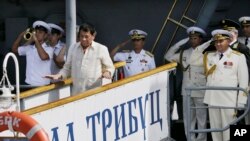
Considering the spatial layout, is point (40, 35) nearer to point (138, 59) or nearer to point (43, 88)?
point (138, 59)

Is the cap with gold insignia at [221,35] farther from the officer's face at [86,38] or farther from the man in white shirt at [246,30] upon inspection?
the officer's face at [86,38]

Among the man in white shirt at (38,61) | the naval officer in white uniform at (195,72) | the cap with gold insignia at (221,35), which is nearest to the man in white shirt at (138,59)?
the naval officer in white uniform at (195,72)

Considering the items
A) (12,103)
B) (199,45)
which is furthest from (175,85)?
(12,103)

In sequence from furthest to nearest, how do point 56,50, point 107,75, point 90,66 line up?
1. point 56,50
2. point 90,66
3. point 107,75

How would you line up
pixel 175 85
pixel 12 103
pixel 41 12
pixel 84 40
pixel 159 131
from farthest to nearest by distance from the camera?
pixel 41 12 → pixel 175 85 → pixel 159 131 → pixel 84 40 → pixel 12 103

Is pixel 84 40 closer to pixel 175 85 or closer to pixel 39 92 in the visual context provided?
pixel 39 92

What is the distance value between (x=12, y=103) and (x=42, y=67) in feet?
9.57

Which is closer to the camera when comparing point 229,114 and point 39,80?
point 229,114

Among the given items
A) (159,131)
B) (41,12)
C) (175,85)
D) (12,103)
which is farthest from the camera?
(41,12)

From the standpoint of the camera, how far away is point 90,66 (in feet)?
28.1

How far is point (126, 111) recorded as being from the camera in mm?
8539

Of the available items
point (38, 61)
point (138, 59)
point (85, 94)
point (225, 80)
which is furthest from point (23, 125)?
point (138, 59)

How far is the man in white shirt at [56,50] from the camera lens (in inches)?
396

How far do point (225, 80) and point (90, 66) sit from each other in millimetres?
1660
